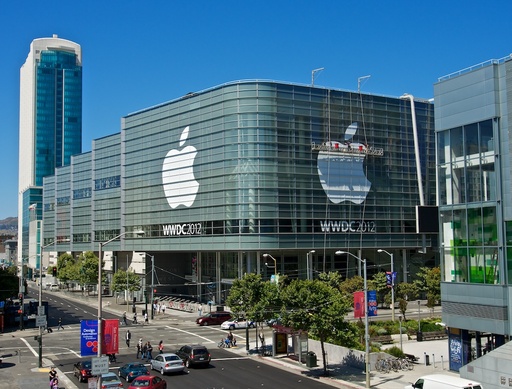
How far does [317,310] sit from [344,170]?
2098 inches

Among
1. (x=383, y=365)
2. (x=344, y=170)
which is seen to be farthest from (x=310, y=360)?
(x=344, y=170)

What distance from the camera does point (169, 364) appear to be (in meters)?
42.0

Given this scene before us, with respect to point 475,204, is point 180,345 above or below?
below

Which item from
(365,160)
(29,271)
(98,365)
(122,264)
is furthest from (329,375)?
(29,271)

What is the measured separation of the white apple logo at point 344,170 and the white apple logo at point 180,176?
799 inches

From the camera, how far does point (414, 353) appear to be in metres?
48.7

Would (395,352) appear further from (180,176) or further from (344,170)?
(180,176)

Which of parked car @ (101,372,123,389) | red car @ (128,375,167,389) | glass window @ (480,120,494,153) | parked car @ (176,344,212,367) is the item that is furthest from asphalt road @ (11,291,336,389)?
glass window @ (480,120,494,153)

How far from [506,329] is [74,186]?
12563 cm

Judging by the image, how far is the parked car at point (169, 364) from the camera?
41938mm

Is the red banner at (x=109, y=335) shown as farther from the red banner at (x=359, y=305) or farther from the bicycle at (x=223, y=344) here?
the bicycle at (x=223, y=344)

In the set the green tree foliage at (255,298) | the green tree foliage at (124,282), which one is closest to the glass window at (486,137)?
the green tree foliage at (255,298)

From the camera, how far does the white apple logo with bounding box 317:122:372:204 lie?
3533 inches

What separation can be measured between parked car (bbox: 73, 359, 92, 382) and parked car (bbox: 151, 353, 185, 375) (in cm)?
498
